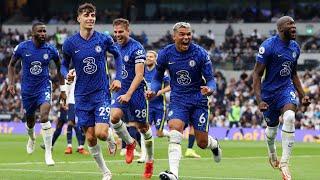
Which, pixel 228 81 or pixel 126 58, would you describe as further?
pixel 228 81

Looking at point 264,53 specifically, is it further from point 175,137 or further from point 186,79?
point 175,137

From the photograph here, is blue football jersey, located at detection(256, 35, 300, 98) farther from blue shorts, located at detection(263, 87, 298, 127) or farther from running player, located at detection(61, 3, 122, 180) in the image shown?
running player, located at detection(61, 3, 122, 180)

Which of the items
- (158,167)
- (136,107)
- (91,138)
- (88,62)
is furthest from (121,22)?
(91,138)

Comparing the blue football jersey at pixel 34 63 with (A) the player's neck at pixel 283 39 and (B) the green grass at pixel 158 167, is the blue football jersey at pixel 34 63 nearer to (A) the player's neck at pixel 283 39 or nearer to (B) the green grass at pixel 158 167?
(B) the green grass at pixel 158 167

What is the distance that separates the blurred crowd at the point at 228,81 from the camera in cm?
4009

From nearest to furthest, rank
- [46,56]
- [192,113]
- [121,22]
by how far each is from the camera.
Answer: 1. [192,113]
2. [121,22]
3. [46,56]

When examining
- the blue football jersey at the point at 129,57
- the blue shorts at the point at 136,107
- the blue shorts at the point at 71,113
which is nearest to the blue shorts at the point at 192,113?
the blue shorts at the point at 136,107

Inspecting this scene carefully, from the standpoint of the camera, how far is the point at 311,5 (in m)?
51.7

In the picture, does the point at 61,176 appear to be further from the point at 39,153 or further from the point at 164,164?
the point at 39,153

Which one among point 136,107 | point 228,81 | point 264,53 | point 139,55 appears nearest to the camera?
point 264,53

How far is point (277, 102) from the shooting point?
1662 centimetres

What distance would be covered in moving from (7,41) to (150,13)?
859cm

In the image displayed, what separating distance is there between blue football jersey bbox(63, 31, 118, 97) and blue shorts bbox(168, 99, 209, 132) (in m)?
1.16

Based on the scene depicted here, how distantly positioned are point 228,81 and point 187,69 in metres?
31.2
